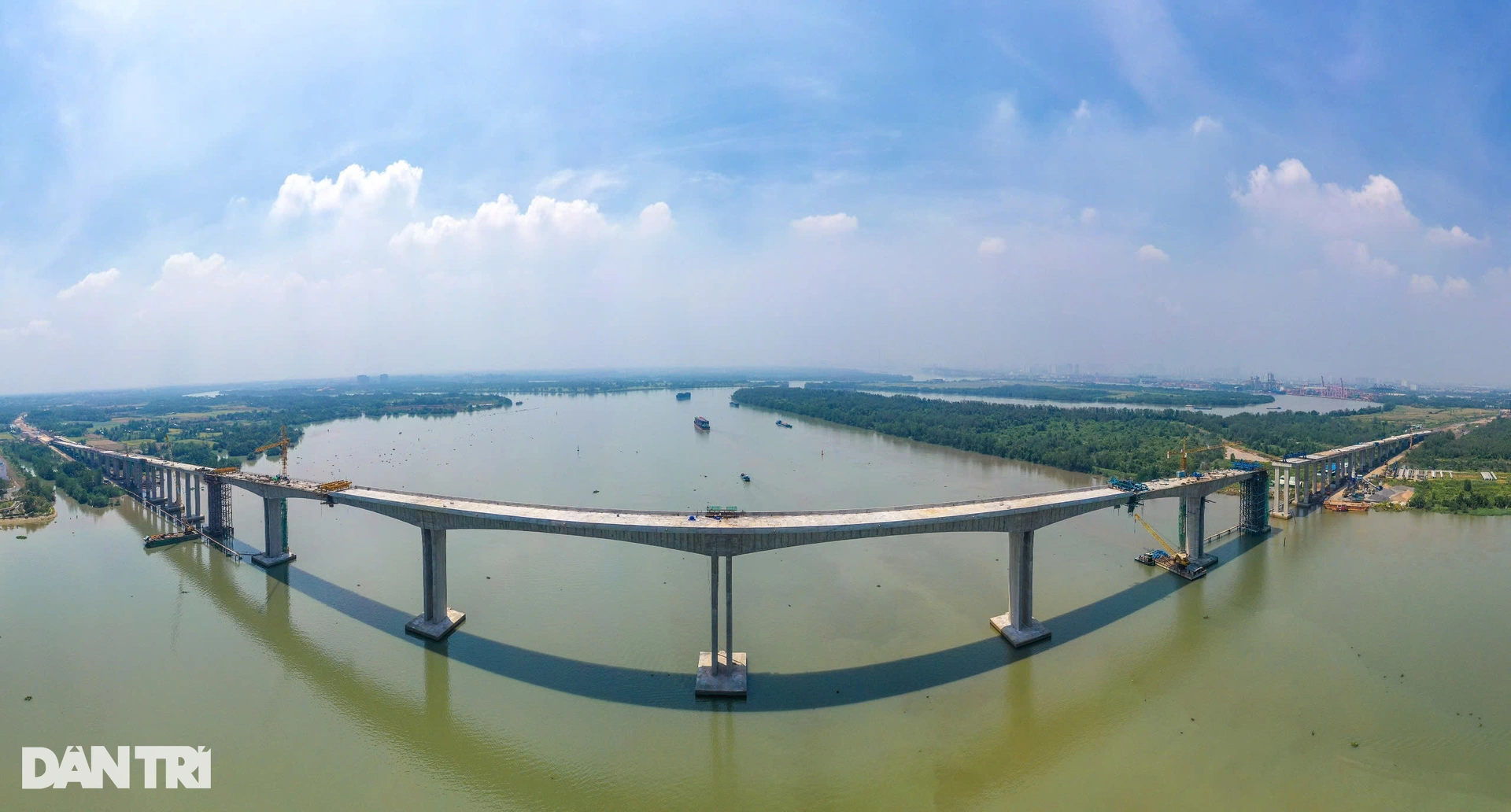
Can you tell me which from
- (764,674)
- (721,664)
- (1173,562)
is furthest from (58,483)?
(1173,562)

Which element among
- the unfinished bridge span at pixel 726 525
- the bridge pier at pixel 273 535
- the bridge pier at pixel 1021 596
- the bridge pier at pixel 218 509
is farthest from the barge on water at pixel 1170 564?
the bridge pier at pixel 218 509

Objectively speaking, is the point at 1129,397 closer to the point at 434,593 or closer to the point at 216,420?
the point at 434,593

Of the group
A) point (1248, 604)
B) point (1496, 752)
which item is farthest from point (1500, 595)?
point (1496, 752)

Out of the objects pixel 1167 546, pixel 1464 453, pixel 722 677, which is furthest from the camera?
pixel 1464 453

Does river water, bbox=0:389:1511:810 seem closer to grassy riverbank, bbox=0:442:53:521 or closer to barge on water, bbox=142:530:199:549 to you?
barge on water, bbox=142:530:199:549

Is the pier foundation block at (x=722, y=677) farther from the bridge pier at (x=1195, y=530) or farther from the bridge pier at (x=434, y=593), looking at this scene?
the bridge pier at (x=1195, y=530)

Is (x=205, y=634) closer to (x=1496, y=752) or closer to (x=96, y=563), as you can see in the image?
(x=96, y=563)
